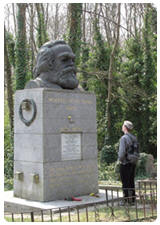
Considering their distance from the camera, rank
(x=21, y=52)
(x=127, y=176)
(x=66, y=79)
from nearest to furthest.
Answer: (x=127, y=176), (x=66, y=79), (x=21, y=52)

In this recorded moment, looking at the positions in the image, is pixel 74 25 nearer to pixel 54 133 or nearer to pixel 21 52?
pixel 21 52

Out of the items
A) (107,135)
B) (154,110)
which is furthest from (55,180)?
(154,110)

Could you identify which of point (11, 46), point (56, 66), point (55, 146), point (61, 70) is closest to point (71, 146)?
point (55, 146)

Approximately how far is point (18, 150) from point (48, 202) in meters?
1.62

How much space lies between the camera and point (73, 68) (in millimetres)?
9391

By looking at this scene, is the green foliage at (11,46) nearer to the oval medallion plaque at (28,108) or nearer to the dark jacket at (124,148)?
the oval medallion plaque at (28,108)

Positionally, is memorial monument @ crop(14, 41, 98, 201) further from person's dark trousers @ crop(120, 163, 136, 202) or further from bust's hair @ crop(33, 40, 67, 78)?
person's dark trousers @ crop(120, 163, 136, 202)

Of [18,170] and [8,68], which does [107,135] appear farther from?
[18,170]

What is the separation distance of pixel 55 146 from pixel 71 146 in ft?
1.72

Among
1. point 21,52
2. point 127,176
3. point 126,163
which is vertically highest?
point 21,52

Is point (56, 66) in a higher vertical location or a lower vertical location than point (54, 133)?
higher

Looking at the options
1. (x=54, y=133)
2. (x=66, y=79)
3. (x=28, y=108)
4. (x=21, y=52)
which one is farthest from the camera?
(x=21, y=52)

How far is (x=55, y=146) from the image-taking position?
342 inches

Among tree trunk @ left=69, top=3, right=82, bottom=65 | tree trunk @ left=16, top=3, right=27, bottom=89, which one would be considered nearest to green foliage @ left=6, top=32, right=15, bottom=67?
tree trunk @ left=16, top=3, right=27, bottom=89
